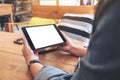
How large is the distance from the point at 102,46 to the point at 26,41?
594 mm

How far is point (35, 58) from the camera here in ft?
2.72

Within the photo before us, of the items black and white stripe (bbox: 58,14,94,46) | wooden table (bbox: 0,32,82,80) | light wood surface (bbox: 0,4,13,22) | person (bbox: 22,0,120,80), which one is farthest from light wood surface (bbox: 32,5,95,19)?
person (bbox: 22,0,120,80)

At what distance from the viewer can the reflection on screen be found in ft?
3.03

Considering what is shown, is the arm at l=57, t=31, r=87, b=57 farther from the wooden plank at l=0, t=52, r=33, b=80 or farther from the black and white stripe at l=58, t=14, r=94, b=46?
the black and white stripe at l=58, t=14, r=94, b=46

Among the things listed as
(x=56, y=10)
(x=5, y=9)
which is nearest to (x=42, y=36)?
(x=56, y=10)

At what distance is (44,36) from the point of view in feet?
3.19

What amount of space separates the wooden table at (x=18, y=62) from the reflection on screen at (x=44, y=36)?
0.08 metres

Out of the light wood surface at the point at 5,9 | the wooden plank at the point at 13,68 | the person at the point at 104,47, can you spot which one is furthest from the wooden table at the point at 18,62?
the light wood surface at the point at 5,9

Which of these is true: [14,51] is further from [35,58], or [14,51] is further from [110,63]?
[110,63]

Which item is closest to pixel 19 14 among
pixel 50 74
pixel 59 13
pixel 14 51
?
pixel 59 13

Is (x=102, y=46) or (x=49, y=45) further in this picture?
(x=49, y=45)

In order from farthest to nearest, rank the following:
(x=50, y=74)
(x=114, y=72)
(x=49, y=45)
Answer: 1. (x=49, y=45)
2. (x=50, y=74)
3. (x=114, y=72)

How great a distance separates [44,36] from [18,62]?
188mm

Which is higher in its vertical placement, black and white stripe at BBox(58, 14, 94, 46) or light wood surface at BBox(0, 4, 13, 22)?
light wood surface at BBox(0, 4, 13, 22)
